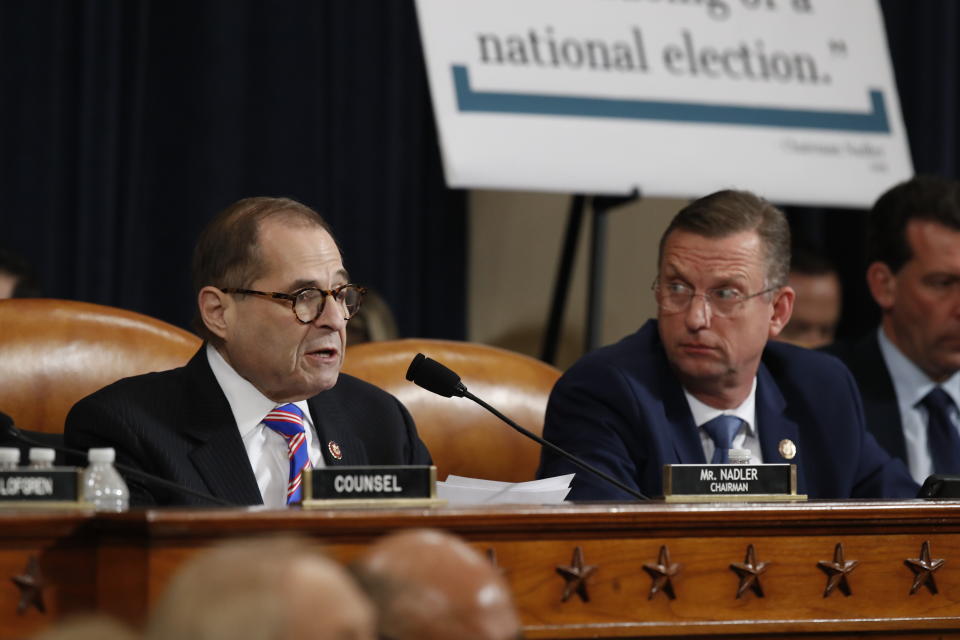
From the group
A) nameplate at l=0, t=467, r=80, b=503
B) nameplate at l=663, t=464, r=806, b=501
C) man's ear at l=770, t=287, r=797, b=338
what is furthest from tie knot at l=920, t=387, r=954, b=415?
nameplate at l=0, t=467, r=80, b=503

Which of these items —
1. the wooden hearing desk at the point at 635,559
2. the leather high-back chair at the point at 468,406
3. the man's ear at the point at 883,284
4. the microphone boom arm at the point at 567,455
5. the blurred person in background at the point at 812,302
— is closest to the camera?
the wooden hearing desk at the point at 635,559

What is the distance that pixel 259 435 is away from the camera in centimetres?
225

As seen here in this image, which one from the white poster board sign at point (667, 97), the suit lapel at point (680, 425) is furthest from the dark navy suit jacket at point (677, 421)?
the white poster board sign at point (667, 97)

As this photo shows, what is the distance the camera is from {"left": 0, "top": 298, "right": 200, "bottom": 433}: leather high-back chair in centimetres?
251

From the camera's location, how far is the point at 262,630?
0.72 meters

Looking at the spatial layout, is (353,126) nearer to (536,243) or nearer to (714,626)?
(536,243)

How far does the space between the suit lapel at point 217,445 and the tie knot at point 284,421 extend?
78 mm

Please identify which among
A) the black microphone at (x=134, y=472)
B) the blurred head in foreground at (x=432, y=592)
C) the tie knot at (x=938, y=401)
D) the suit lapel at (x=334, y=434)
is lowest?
the blurred head in foreground at (x=432, y=592)

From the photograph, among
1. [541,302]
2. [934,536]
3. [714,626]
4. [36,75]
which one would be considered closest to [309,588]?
[714,626]

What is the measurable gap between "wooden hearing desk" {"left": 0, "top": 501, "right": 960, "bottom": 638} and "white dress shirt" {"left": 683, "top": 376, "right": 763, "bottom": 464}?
741 millimetres

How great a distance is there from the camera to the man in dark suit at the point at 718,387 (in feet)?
8.00

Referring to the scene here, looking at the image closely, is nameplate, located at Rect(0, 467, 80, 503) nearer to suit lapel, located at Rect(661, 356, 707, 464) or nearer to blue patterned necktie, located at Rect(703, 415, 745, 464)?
suit lapel, located at Rect(661, 356, 707, 464)

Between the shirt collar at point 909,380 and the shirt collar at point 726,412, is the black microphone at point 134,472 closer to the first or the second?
the shirt collar at point 726,412

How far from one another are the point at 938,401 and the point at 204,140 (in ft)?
7.13
